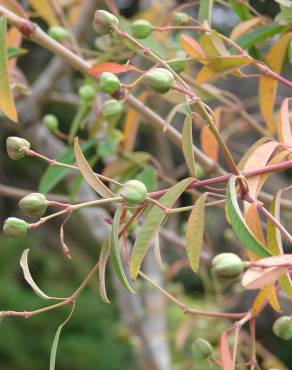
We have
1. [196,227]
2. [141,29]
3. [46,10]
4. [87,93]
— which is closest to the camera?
[196,227]

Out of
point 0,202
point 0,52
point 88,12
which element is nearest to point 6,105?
point 0,52

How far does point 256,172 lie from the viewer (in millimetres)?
453

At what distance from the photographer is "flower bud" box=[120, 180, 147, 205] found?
431 mm

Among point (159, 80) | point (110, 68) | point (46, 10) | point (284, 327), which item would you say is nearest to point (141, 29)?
point (110, 68)

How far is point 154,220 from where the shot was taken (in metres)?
0.46

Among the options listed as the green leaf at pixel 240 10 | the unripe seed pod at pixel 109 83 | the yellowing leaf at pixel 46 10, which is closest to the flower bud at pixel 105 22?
the unripe seed pod at pixel 109 83

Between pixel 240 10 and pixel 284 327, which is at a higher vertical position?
pixel 240 10

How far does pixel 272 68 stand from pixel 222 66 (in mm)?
137

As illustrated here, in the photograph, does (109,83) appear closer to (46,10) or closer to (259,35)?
(259,35)

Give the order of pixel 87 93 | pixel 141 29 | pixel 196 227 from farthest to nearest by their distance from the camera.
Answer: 1. pixel 87 93
2. pixel 141 29
3. pixel 196 227

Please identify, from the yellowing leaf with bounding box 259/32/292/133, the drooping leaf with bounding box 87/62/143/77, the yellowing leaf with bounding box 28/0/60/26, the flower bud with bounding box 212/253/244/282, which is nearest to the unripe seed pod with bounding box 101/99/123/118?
the drooping leaf with bounding box 87/62/143/77

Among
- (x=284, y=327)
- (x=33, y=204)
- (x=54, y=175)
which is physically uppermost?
(x=33, y=204)

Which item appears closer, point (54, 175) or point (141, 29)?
point (141, 29)

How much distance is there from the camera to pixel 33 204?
46cm
